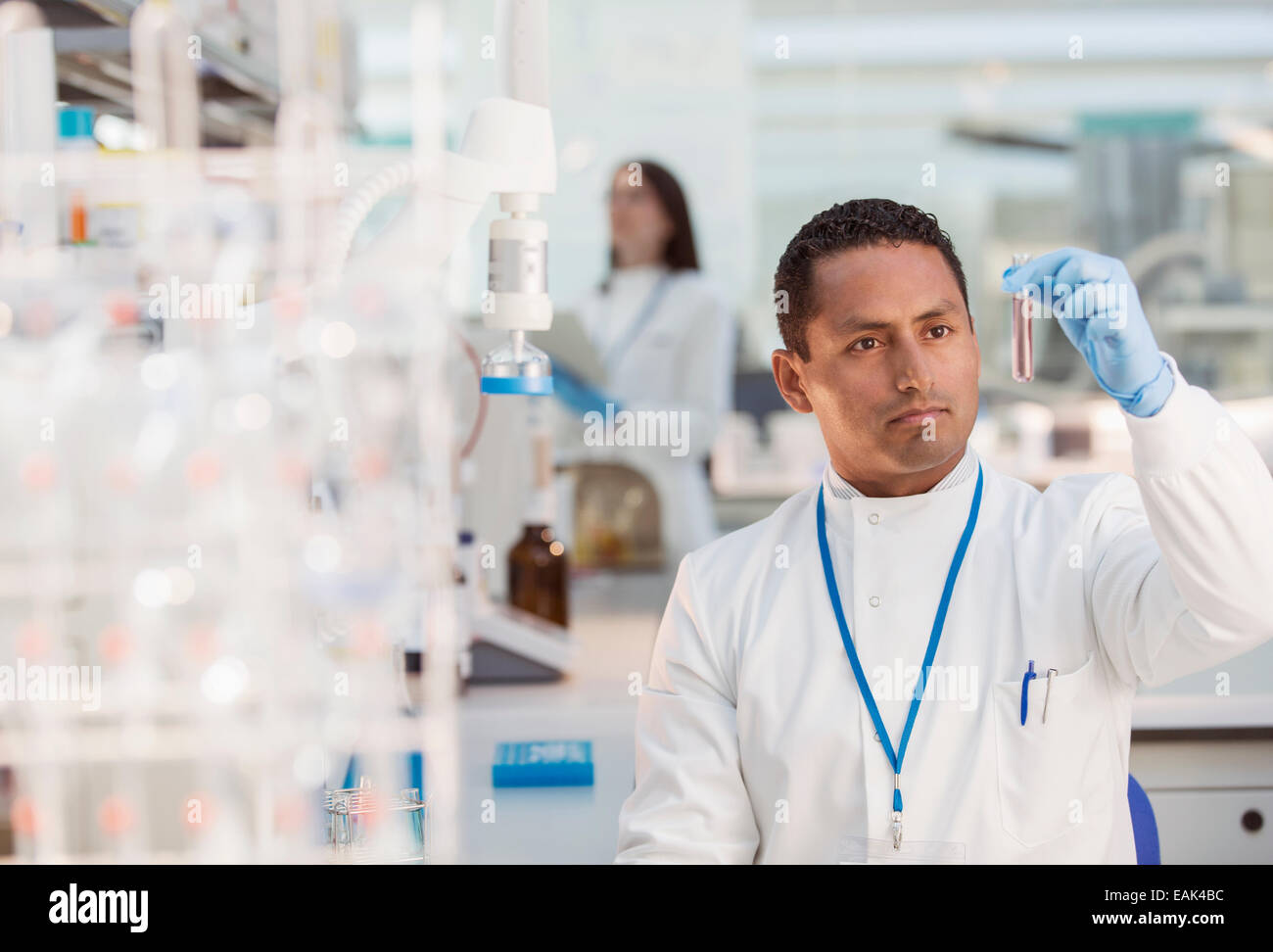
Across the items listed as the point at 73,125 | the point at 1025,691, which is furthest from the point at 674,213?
the point at 1025,691

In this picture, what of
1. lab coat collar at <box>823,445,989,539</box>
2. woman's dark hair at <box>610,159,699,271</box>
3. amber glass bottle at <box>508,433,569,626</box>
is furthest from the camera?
woman's dark hair at <box>610,159,699,271</box>

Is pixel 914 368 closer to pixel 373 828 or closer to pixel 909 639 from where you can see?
pixel 909 639

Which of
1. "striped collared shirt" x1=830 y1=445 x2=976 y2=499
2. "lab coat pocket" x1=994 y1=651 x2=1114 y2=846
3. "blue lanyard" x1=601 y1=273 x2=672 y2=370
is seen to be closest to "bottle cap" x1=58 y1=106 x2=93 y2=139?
"striped collared shirt" x1=830 y1=445 x2=976 y2=499

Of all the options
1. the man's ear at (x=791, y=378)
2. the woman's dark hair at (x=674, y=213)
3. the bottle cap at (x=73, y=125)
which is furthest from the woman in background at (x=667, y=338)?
the man's ear at (x=791, y=378)

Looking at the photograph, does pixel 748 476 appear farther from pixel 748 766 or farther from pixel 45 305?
pixel 748 766

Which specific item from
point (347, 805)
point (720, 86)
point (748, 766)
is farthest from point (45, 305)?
point (720, 86)

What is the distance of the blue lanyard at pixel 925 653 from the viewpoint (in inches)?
44.5

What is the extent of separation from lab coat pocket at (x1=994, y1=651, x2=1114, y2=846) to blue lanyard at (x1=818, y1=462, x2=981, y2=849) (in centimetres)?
7

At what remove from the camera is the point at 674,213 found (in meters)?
3.18

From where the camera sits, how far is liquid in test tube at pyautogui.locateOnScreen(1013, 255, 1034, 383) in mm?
1055

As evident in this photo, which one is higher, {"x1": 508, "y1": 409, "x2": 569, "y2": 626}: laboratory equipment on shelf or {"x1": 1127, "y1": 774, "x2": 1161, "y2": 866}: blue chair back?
{"x1": 508, "y1": 409, "x2": 569, "y2": 626}: laboratory equipment on shelf

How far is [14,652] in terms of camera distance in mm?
1737

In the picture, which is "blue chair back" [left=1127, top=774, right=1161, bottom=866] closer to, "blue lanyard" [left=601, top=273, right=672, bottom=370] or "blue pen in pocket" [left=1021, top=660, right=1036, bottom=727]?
"blue pen in pocket" [left=1021, top=660, right=1036, bottom=727]

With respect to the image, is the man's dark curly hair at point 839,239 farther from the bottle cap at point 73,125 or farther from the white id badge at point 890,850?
the bottle cap at point 73,125
